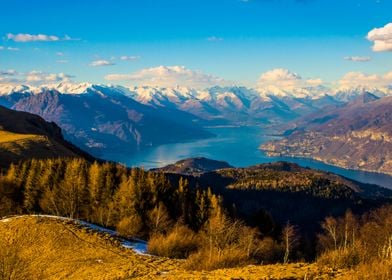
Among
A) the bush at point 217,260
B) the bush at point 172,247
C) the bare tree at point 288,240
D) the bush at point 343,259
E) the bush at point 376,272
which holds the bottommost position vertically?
the bare tree at point 288,240

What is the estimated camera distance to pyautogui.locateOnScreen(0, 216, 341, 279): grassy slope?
1073 inches

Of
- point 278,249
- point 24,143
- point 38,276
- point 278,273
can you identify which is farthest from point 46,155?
point 278,273

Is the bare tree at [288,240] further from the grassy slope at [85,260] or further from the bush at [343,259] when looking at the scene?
the grassy slope at [85,260]

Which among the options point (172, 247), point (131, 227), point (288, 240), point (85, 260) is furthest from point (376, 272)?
point (288, 240)

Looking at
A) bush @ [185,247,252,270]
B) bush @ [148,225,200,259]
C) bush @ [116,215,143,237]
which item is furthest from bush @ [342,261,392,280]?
bush @ [116,215,143,237]

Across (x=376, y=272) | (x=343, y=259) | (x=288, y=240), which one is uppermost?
(x=376, y=272)

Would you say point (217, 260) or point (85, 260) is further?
point (85, 260)

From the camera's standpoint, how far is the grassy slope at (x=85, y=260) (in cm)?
2725

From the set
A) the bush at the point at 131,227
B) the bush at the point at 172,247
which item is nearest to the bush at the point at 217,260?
the bush at the point at 172,247

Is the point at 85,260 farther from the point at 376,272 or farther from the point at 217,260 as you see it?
the point at 376,272

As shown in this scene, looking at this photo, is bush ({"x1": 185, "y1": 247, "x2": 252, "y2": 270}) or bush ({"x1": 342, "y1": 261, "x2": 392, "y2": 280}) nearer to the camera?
bush ({"x1": 342, "y1": 261, "x2": 392, "y2": 280})

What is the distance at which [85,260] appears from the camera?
38281 mm

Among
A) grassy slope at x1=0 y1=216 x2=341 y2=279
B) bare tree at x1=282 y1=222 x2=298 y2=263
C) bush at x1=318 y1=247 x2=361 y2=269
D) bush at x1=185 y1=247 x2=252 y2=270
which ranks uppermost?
bush at x1=318 y1=247 x2=361 y2=269

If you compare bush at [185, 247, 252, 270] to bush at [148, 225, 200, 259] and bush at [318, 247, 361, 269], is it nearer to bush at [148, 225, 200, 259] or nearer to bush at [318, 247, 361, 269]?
bush at [318, 247, 361, 269]
